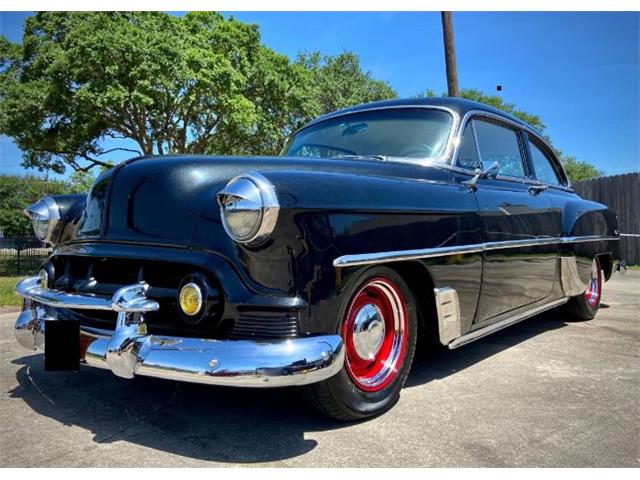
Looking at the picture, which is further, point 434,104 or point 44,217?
point 434,104

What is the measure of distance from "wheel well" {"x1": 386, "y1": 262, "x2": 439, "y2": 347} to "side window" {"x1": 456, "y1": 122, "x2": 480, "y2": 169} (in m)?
0.88

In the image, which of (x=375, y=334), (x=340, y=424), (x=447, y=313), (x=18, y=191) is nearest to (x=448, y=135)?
(x=447, y=313)

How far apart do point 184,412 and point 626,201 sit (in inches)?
427

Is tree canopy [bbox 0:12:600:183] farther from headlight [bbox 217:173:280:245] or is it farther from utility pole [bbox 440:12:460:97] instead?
headlight [bbox 217:173:280:245]

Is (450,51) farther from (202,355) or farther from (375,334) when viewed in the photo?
(202,355)

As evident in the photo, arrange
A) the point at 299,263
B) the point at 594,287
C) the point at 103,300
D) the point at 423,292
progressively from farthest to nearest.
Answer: the point at 594,287, the point at 423,292, the point at 103,300, the point at 299,263

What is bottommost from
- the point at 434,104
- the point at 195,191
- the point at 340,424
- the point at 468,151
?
the point at 340,424

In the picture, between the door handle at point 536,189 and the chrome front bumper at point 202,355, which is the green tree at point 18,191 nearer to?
the door handle at point 536,189

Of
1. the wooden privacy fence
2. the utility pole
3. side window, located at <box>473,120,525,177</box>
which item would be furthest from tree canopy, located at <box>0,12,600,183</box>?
side window, located at <box>473,120,525,177</box>

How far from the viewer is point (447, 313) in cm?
272

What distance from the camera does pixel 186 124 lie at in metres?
14.2

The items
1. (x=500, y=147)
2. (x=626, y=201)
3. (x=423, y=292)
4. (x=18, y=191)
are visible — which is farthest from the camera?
(x=18, y=191)

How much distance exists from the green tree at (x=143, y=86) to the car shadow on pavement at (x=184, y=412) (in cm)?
986

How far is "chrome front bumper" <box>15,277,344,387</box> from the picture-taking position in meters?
1.91
